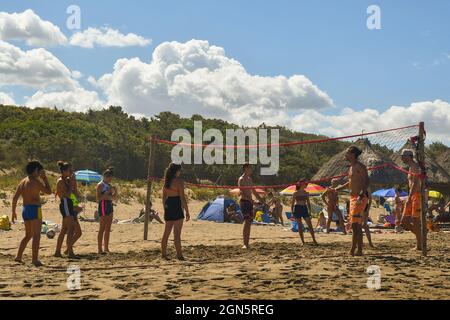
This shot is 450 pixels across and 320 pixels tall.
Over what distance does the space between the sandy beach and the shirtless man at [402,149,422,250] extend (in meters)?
0.43

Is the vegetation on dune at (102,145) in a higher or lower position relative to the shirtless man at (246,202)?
higher

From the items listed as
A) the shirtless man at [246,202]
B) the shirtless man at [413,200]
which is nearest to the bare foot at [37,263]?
the shirtless man at [246,202]

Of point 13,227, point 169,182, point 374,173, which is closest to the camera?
point 169,182

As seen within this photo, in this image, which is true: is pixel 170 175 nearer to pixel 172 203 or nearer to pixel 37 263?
pixel 172 203

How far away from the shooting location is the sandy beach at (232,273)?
15.1 feet

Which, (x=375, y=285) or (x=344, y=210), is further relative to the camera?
(x=344, y=210)

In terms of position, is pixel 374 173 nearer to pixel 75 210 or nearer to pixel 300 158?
pixel 300 158

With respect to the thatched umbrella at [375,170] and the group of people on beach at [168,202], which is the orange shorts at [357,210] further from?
the thatched umbrella at [375,170]

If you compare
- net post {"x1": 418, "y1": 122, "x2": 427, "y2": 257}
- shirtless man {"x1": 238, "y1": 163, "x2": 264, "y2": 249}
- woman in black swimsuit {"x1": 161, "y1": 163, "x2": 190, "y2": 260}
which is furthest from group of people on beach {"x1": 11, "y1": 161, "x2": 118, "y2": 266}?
net post {"x1": 418, "y1": 122, "x2": 427, "y2": 257}

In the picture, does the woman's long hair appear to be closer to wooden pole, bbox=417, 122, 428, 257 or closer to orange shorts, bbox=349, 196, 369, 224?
orange shorts, bbox=349, 196, 369, 224

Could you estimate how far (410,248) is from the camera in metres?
8.49

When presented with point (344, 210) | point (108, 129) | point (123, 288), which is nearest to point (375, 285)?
point (123, 288)

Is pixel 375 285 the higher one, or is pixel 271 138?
pixel 271 138

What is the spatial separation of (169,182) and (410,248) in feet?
12.7
